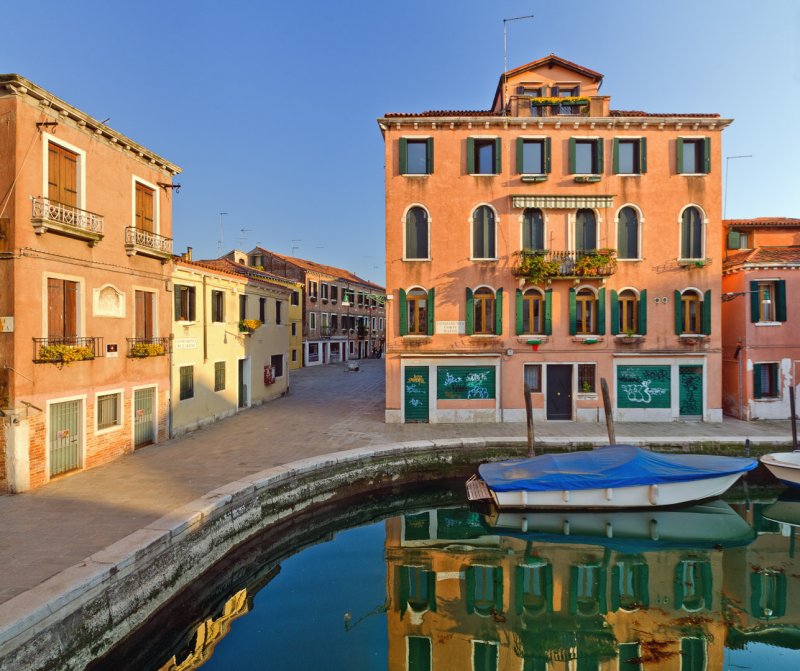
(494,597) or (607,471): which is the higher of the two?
(607,471)

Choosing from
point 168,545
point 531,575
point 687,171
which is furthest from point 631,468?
point 687,171

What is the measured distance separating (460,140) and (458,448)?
11.9m

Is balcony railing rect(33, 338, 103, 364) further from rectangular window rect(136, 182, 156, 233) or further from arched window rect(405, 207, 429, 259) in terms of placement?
arched window rect(405, 207, 429, 259)

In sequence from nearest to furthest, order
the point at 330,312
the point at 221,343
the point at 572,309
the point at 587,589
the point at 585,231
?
the point at 587,589
the point at 572,309
the point at 585,231
the point at 221,343
the point at 330,312

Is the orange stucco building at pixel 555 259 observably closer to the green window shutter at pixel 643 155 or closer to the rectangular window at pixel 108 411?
the green window shutter at pixel 643 155

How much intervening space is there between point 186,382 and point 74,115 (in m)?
8.77

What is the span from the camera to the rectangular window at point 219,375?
18094 mm

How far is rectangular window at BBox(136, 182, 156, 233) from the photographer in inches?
541

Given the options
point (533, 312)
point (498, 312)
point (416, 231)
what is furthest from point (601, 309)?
point (416, 231)

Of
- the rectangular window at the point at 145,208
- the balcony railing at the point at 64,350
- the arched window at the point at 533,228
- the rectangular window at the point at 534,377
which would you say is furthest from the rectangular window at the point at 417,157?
the balcony railing at the point at 64,350

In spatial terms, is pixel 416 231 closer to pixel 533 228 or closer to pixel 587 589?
pixel 533 228

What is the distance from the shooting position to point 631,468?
1161 cm

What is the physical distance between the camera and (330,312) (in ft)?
156

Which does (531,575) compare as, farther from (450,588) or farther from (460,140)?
(460,140)
